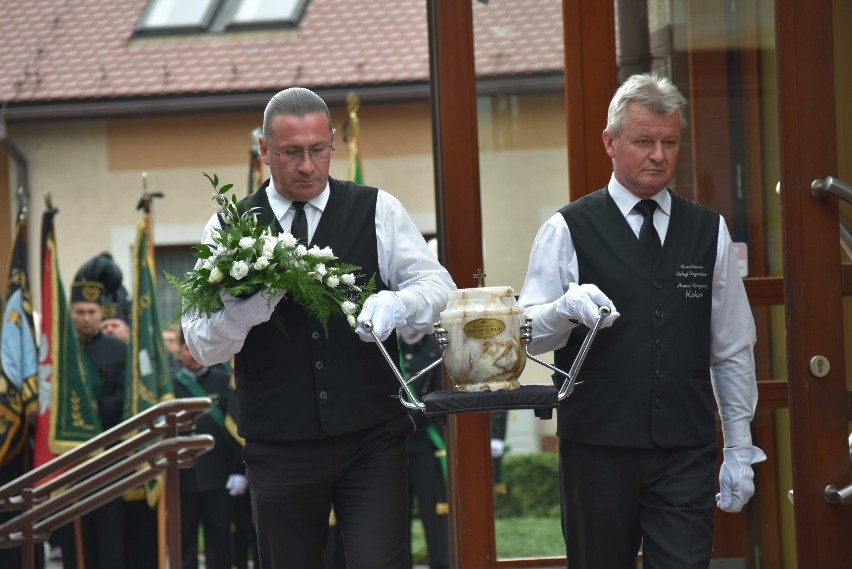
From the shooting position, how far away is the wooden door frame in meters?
3.81

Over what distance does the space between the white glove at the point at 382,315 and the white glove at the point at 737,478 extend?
3.15ft

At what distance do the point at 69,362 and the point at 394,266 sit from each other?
→ 168 inches

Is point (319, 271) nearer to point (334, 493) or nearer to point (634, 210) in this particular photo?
point (334, 493)

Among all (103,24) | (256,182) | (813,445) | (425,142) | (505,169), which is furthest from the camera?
(103,24)

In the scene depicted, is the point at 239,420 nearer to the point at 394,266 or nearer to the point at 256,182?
the point at 394,266

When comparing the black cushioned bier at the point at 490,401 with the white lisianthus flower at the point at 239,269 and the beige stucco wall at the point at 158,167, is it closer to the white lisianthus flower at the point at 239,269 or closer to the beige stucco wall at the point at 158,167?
the white lisianthus flower at the point at 239,269

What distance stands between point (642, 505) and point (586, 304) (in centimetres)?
61

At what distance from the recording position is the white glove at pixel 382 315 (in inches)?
130

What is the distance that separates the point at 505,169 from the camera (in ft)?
16.5

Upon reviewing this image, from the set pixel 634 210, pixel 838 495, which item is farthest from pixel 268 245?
pixel 838 495

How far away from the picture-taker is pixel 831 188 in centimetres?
377

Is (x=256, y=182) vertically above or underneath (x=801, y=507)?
above

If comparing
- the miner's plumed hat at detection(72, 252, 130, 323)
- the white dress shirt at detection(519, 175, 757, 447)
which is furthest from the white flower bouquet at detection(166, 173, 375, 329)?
the miner's plumed hat at detection(72, 252, 130, 323)

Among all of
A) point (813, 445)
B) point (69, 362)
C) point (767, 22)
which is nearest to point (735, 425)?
point (813, 445)
